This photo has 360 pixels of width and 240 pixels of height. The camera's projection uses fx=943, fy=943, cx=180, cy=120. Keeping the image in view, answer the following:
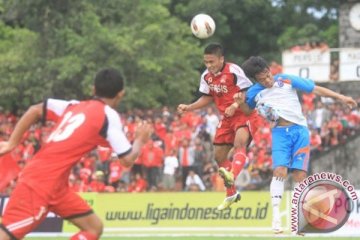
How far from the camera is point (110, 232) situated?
19.7 m

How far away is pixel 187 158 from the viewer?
2522 cm

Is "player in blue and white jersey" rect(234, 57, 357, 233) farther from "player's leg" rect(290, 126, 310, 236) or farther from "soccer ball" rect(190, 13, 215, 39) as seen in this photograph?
"soccer ball" rect(190, 13, 215, 39)

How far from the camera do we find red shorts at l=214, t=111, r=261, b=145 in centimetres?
1438

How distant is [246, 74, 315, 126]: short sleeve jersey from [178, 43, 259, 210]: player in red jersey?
0.46 metres

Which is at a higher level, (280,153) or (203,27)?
(203,27)

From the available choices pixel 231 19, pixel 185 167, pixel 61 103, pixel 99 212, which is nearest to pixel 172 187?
pixel 185 167

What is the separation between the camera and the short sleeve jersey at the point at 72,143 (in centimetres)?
898

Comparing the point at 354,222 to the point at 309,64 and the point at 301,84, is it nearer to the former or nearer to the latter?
the point at 301,84

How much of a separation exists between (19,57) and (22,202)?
26383mm

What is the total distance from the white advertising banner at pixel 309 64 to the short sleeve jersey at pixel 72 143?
1967 centimetres

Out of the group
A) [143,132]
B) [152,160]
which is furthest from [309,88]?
[152,160]

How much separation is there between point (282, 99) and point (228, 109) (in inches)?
32.7

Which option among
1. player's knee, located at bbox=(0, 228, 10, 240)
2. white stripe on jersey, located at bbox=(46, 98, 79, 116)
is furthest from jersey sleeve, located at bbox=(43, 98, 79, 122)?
player's knee, located at bbox=(0, 228, 10, 240)

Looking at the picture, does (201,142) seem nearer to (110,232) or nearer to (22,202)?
(110,232)
